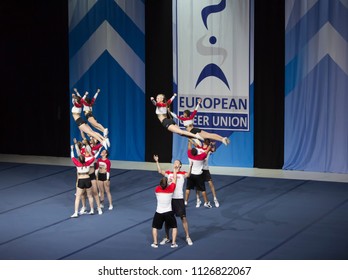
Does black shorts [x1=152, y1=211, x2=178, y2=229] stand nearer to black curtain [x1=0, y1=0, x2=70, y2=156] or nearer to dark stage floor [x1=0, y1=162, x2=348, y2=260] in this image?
dark stage floor [x1=0, y1=162, x2=348, y2=260]

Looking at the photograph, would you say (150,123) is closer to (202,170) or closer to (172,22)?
(172,22)

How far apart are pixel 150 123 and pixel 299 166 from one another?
3609mm

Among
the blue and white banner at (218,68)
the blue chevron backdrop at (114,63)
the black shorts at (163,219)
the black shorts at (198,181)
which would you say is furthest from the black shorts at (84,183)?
the blue chevron backdrop at (114,63)

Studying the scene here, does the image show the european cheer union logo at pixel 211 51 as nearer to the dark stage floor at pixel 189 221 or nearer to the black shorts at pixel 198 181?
the dark stage floor at pixel 189 221

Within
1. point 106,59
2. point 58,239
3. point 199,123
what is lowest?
point 58,239

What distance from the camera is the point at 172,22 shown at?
1838cm

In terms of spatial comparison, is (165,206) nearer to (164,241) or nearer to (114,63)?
(164,241)

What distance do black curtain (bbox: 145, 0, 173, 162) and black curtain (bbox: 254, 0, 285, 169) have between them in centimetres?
208

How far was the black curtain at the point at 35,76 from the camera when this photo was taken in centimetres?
1967

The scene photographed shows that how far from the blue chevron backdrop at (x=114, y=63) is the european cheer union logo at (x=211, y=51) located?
1484mm

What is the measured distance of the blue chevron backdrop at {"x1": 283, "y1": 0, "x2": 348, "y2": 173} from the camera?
16.8 meters

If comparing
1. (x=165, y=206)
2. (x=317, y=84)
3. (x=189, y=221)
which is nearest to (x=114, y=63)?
(x=317, y=84)
